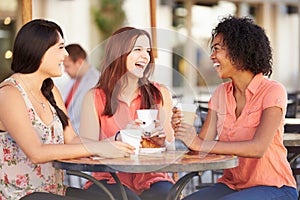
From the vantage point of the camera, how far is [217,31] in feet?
10.8

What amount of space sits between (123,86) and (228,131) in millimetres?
617

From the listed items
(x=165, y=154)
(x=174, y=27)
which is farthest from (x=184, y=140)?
(x=174, y=27)

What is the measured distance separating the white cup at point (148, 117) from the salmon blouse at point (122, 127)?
0.37 m

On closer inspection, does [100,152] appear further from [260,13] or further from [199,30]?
[260,13]

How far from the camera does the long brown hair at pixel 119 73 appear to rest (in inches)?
135

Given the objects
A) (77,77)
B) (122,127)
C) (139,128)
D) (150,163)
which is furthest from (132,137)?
(77,77)

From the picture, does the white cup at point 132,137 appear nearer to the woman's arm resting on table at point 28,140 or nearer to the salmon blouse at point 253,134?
the woman's arm resting on table at point 28,140

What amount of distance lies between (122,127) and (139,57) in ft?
1.15

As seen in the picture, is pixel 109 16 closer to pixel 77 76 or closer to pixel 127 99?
pixel 77 76

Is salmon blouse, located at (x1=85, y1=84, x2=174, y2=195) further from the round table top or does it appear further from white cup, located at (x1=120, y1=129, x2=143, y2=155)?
the round table top

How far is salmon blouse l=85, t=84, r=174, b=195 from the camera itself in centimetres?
339

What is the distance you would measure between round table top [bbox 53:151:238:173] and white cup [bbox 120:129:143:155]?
0.20ft

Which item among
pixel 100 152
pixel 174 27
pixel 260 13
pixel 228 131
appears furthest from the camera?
pixel 260 13

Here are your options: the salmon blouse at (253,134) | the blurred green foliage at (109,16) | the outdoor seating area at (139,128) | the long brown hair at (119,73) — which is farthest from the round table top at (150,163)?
the blurred green foliage at (109,16)
